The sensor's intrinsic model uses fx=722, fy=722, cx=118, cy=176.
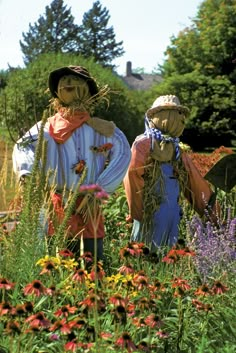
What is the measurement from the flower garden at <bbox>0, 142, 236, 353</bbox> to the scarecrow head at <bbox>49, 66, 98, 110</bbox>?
661mm

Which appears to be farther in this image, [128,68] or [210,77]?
[128,68]

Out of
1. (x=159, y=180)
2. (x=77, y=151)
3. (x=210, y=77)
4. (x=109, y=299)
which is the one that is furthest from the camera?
(x=210, y=77)

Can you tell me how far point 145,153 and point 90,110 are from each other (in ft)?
1.34

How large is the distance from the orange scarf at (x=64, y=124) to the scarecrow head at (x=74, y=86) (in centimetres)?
6

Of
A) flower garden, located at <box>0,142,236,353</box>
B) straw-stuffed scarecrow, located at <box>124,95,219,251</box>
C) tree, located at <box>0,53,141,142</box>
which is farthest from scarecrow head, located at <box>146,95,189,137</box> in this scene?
tree, located at <box>0,53,141,142</box>

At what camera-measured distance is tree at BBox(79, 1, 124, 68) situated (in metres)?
52.2

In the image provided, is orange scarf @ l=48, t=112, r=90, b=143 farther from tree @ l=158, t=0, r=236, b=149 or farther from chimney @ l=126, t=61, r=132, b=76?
chimney @ l=126, t=61, r=132, b=76

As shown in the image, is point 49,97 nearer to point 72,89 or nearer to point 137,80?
point 72,89

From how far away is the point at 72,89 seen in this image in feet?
13.3

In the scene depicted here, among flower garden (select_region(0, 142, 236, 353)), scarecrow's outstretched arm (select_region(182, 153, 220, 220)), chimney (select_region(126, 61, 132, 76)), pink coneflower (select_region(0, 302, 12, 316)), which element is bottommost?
flower garden (select_region(0, 142, 236, 353))

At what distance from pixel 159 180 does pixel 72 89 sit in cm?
74

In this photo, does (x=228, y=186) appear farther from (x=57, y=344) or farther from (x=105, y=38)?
(x=105, y=38)

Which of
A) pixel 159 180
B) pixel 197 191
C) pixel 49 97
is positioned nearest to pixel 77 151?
pixel 159 180

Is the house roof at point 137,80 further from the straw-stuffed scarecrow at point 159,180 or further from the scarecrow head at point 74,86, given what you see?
the scarecrow head at point 74,86
